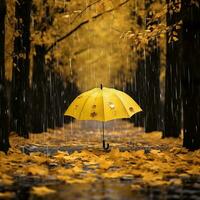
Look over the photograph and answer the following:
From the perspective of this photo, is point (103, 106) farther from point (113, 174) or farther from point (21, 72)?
point (21, 72)

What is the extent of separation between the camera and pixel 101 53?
130ft

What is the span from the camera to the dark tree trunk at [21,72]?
18.2 m

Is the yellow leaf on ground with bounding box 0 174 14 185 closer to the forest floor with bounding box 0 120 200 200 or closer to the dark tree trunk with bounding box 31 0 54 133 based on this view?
the forest floor with bounding box 0 120 200 200

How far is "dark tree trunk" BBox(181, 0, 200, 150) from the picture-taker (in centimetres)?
1216

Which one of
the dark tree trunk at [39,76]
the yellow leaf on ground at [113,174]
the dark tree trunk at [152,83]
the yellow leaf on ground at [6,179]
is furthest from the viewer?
the dark tree trunk at [39,76]

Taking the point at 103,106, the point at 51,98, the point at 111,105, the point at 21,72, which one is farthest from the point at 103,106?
the point at 51,98

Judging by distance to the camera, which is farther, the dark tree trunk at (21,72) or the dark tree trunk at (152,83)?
the dark tree trunk at (152,83)

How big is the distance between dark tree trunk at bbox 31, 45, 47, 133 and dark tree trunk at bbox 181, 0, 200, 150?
12895mm

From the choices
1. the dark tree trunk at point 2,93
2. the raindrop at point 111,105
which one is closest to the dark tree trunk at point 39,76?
the dark tree trunk at point 2,93

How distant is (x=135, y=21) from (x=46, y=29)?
5026mm

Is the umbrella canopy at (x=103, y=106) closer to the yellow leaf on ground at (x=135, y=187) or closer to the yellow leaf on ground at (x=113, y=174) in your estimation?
the yellow leaf on ground at (x=113, y=174)

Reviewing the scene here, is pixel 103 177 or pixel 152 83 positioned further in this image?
pixel 152 83

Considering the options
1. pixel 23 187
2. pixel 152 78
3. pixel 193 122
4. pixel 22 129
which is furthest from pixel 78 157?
pixel 152 78

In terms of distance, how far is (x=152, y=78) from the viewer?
925 inches
